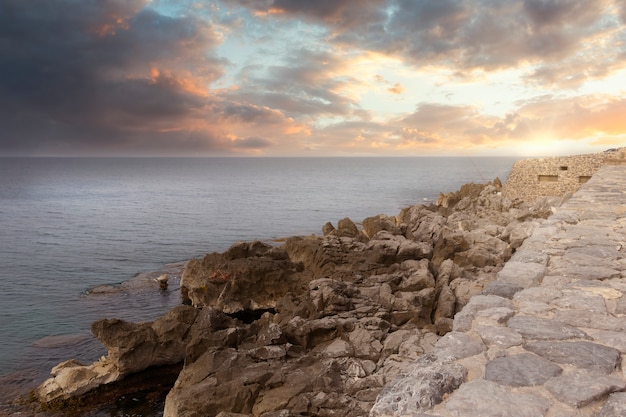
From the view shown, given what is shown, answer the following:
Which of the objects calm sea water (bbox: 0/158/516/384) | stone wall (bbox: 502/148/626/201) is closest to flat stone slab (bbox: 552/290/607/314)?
calm sea water (bbox: 0/158/516/384)

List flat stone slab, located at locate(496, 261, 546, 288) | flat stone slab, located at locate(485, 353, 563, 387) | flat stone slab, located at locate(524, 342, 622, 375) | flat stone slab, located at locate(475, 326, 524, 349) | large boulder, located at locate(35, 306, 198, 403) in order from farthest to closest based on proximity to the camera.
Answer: large boulder, located at locate(35, 306, 198, 403), flat stone slab, located at locate(496, 261, 546, 288), flat stone slab, located at locate(475, 326, 524, 349), flat stone slab, located at locate(524, 342, 622, 375), flat stone slab, located at locate(485, 353, 563, 387)

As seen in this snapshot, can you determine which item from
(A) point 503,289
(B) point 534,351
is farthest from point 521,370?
(A) point 503,289

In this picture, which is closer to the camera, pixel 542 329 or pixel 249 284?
pixel 542 329

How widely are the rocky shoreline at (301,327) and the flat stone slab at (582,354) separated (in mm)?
3790

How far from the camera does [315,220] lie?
147 feet

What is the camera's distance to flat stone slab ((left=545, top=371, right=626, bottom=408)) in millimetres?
2697

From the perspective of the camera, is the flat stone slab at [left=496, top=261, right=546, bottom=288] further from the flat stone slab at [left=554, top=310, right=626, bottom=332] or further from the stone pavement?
the flat stone slab at [left=554, top=310, right=626, bottom=332]

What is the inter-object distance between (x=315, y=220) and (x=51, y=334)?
98.7 feet

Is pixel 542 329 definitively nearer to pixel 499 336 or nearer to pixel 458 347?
pixel 499 336

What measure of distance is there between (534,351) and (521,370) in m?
0.37

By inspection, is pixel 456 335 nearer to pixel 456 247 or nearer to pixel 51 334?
pixel 456 247

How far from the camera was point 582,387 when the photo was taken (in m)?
2.81

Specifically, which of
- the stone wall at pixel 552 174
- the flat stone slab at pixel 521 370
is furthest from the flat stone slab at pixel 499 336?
the stone wall at pixel 552 174

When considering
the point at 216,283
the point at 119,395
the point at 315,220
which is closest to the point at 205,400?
the point at 119,395
